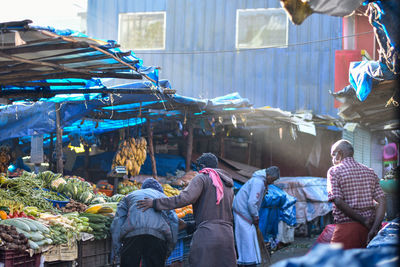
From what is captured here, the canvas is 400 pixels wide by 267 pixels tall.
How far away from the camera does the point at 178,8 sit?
19484mm

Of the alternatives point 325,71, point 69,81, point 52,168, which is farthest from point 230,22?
point 69,81

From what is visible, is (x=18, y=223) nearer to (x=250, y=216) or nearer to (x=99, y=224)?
(x=99, y=224)

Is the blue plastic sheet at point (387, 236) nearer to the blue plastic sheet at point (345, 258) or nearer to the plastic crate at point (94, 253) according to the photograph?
the blue plastic sheet at point (345, 258)

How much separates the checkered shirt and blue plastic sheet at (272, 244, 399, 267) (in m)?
4.62

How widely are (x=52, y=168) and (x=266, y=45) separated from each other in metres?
9.08

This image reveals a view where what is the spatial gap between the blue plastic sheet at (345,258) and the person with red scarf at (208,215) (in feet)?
15.3

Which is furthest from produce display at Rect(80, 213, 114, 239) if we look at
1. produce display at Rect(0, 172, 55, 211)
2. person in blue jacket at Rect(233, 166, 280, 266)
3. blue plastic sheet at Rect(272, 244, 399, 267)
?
blue plastic sheet at Rect(272, 244, 399, 267)

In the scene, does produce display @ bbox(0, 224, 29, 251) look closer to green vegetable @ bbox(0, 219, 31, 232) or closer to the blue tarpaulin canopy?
green vegetable @ bbox(0, 219, 31, 232)

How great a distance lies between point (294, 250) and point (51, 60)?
862 cm

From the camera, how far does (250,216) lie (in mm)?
9250

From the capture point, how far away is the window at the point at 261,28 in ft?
60.8

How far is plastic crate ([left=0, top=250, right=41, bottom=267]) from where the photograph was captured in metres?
5.99

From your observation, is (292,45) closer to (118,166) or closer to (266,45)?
(266,45)

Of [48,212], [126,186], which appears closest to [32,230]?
[48,212]
